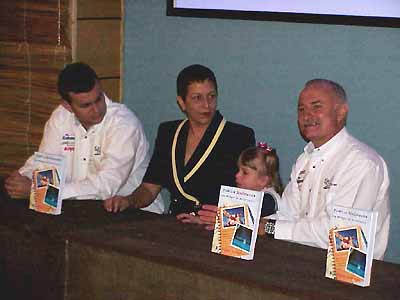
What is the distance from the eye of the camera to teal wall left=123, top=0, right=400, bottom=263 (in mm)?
4227

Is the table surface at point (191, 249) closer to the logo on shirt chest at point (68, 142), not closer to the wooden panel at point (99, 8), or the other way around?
the logo on shirt chest at point (68, 142)

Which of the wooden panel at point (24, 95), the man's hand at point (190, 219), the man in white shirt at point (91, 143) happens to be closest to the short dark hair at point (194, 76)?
the man in white shirt at point (91, 143)

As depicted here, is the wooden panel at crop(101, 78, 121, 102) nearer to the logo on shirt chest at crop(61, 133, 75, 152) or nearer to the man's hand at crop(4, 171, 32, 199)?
the logo on shirt chest at crop(61, 133, 75, 152)

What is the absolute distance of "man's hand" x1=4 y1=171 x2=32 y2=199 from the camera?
4262mm

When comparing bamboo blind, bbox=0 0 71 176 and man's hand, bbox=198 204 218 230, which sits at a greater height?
bamboo blind, bbox=0 0 71 176

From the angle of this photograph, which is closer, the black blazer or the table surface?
the table surface

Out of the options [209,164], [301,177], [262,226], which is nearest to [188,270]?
[262,226]

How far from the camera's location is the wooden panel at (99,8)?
16.2 feet

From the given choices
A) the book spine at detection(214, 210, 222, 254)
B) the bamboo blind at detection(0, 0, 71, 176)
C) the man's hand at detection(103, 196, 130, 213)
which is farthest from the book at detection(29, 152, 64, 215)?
the bamboo blind at detection(0, 0, 71, 176)

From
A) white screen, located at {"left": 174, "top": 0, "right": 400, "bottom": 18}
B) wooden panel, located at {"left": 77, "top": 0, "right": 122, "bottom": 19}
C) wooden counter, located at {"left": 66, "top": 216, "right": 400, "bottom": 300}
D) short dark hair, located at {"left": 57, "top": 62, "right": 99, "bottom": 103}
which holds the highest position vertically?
white screen, located at {"left": 174, "top": 0, "right": 400, "bottom": 18}

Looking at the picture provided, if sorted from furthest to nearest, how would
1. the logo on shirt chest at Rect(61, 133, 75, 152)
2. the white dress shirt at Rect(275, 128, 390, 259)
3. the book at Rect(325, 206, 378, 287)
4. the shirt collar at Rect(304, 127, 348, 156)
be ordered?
the logo on shirt chest at Rect(61, 133, 75, 152) → the shirt collar at Rect(304, 127, 348, 156) → the white dress shirt at Rect(275, 128, 390, 259) → the book at Rect(325, 206, 378, 287)

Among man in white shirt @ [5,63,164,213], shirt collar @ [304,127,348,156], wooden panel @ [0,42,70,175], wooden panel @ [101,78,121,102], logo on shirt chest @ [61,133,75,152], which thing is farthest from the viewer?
wooden panel @ [101,78,121,102]

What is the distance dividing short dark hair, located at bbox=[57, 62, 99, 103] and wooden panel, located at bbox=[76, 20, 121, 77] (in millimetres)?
584

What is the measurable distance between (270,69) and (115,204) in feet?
3.61
